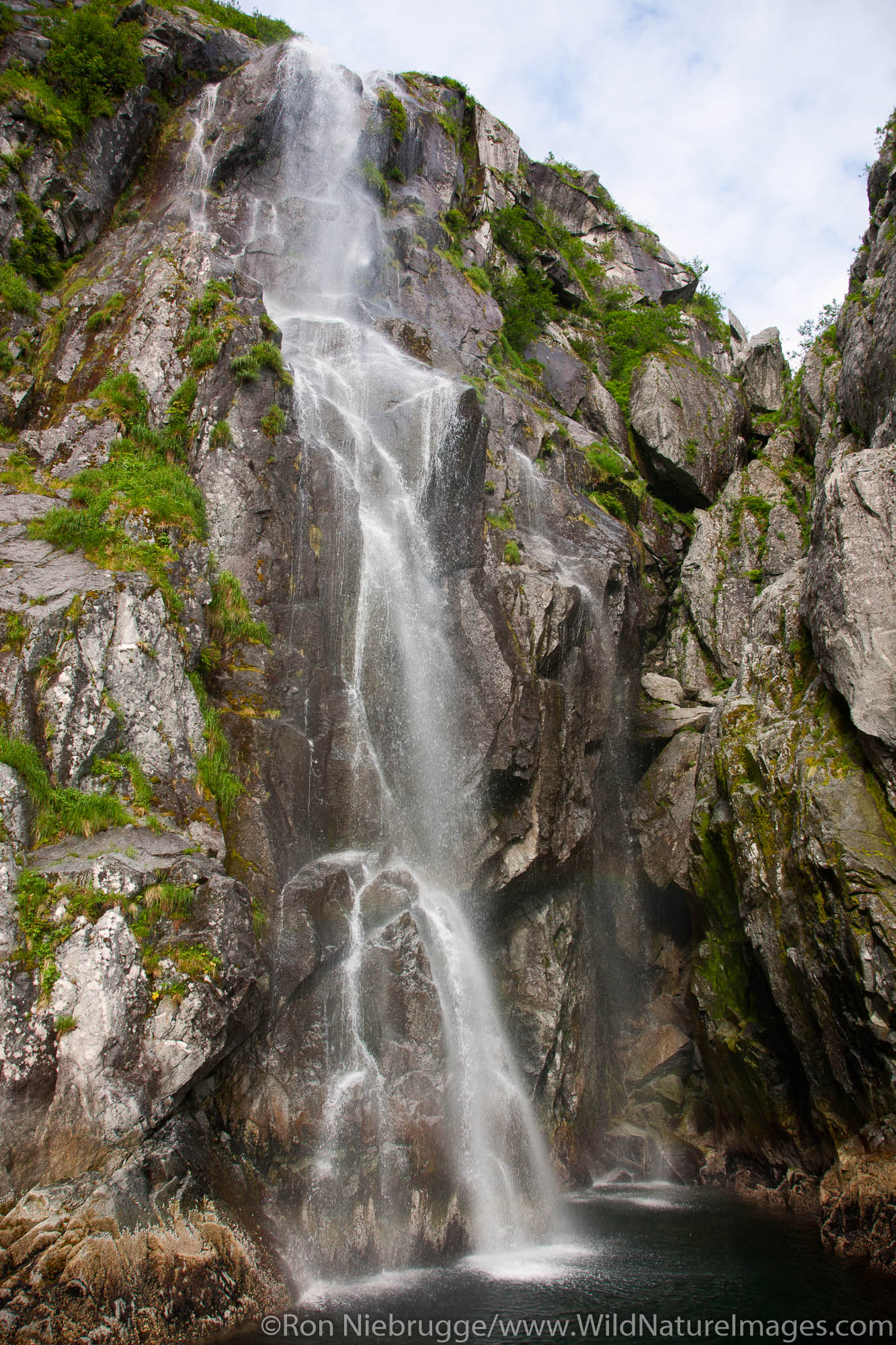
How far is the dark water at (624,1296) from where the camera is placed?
8.77 meters

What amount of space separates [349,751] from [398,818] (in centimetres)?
164

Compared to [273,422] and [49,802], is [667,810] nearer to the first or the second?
[273,422]

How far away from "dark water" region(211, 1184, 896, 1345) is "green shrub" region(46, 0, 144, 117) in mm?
31490

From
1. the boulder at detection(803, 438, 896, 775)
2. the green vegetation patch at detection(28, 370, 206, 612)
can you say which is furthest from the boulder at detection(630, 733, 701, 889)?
the green vegetation patch at detection(28, 370, 206, 612)

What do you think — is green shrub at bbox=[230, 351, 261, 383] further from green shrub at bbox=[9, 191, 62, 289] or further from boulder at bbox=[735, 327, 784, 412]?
boulder at bbox=[735, 327, 784, 412]

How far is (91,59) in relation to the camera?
2481 cm

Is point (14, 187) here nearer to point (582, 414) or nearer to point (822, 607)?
point (582, 414)

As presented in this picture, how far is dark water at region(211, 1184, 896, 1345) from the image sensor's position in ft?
28.8

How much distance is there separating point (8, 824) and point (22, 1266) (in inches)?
188

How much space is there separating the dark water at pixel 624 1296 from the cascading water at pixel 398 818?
116cm

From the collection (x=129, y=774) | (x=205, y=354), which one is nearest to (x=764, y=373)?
(x=205, y=354)

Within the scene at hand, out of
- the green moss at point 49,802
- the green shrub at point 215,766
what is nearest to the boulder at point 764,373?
the green shrub at point 215,766

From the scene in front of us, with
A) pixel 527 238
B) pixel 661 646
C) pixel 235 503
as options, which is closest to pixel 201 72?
pixel 527 238

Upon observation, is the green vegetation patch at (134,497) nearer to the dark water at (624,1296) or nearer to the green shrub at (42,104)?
the dark water at (624,1296)
